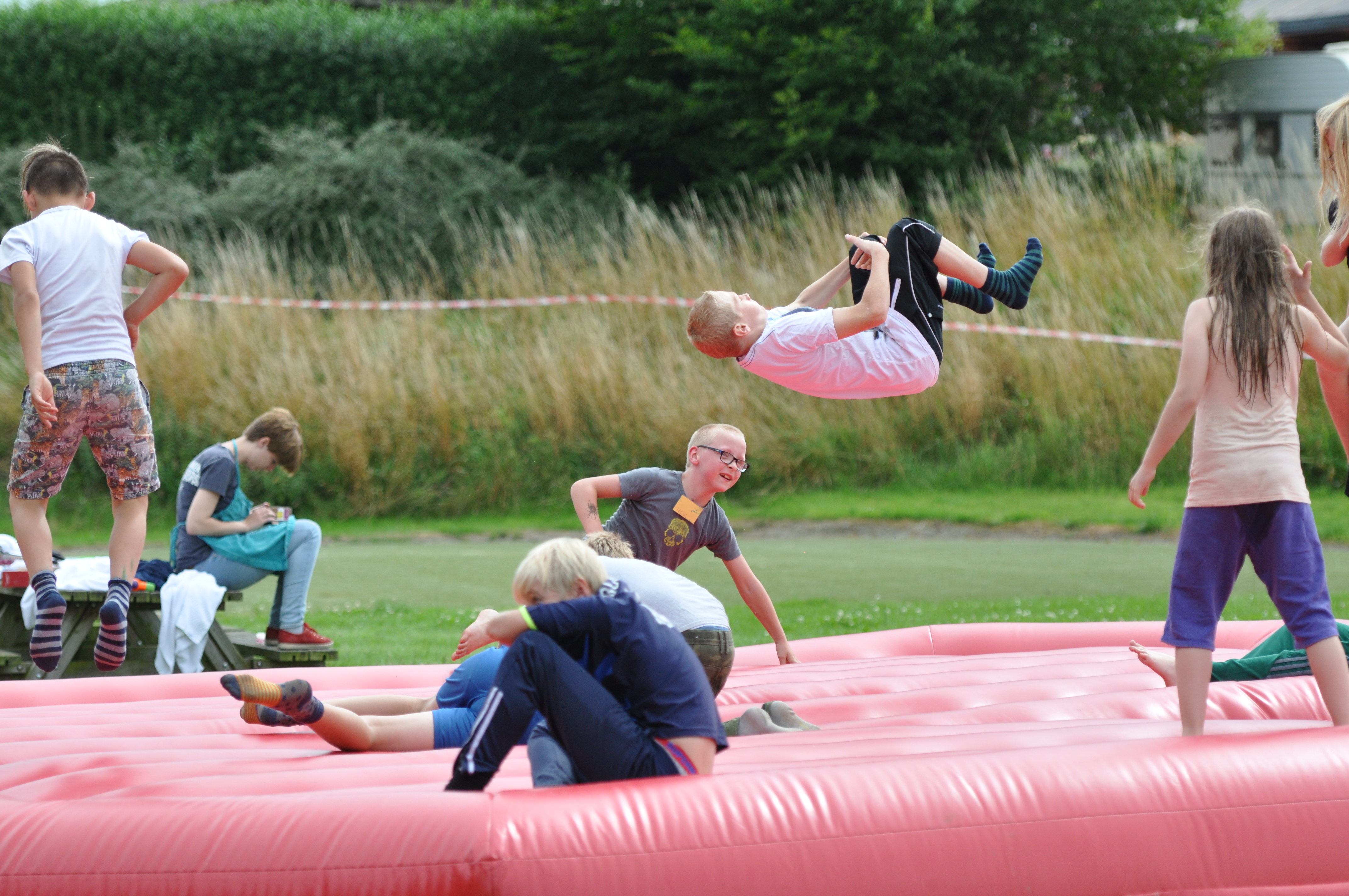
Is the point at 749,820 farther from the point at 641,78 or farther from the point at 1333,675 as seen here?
the point at 641,78

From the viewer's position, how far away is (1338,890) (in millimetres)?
3416

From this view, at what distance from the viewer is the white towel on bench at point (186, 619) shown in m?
6.56

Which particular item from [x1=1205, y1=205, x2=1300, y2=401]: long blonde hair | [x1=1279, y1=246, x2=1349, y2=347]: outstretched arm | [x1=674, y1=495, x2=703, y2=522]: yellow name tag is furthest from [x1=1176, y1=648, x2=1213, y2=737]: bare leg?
[x1=674, y1=495, x2=703, y2=522]: yellow name tag

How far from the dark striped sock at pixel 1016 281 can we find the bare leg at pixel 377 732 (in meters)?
2.68

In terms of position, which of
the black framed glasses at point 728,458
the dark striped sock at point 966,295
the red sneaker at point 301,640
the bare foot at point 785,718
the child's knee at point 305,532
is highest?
the dark striped sock at point 966,295

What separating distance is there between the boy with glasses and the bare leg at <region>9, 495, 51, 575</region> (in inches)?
90.4

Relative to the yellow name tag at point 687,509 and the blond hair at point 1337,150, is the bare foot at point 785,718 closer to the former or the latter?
the yellow name tag at point 687,509

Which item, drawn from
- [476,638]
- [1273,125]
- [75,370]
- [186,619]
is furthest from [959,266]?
[1273,125]

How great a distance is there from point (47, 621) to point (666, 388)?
26.6 feet

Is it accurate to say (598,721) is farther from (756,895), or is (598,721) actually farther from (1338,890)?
(1338,890)

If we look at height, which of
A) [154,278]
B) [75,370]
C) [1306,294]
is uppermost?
[154,278]

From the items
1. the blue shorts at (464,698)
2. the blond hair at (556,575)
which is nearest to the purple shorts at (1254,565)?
the blond hair at (556,575)

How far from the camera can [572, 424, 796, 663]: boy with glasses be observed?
5137 millimetres

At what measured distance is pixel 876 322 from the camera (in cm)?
493
